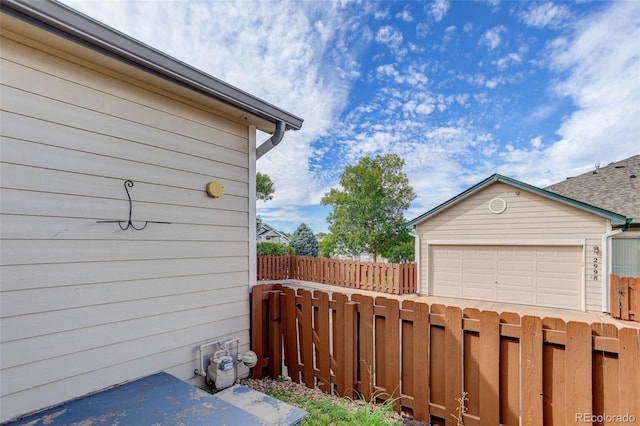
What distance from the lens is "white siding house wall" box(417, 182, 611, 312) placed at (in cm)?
717

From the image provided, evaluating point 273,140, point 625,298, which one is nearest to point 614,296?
point 625,298

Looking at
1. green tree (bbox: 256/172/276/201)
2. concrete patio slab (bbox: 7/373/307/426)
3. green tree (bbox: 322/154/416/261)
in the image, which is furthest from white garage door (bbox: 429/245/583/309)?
green tree (bbox: 256/172/276/201)

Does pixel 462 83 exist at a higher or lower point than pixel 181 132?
higher

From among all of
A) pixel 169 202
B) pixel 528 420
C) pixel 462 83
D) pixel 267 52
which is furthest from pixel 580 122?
pixel 169 202

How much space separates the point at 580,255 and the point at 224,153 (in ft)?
31.3

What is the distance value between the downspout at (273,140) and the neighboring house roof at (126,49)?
150 mm

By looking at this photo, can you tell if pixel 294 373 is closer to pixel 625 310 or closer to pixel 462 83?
pixel 625 310

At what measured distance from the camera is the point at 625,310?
6500 mm

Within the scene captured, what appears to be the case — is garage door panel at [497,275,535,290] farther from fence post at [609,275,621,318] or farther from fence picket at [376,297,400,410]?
fence picket at [376,297,400,410]

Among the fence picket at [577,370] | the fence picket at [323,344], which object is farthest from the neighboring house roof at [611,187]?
the fence picket at [323,344]

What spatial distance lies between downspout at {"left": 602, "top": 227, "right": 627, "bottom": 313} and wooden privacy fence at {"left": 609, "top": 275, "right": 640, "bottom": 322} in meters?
0.11

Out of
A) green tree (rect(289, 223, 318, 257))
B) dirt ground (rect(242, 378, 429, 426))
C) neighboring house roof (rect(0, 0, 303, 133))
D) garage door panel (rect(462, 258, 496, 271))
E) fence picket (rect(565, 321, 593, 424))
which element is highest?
neighboring house roof (rect(0, 0, 303, 133))

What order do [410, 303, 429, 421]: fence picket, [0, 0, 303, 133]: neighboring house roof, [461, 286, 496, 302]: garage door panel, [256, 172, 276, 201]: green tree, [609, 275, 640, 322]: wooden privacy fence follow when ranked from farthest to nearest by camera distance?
[256, 172, 276, 201]: green tree
[461, 286, 496, 302]: garage door panel
[609, 275, 640, 322]: wooden privacy fence
[410, 303, 429, 421]: fence picket
[0, 0, 303, 133]: neighboring house roof

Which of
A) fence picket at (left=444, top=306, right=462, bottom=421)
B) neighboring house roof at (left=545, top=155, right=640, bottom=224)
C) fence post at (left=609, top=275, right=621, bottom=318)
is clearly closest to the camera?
fence picket at (left=444, top=306, right=462, bottom=421)
